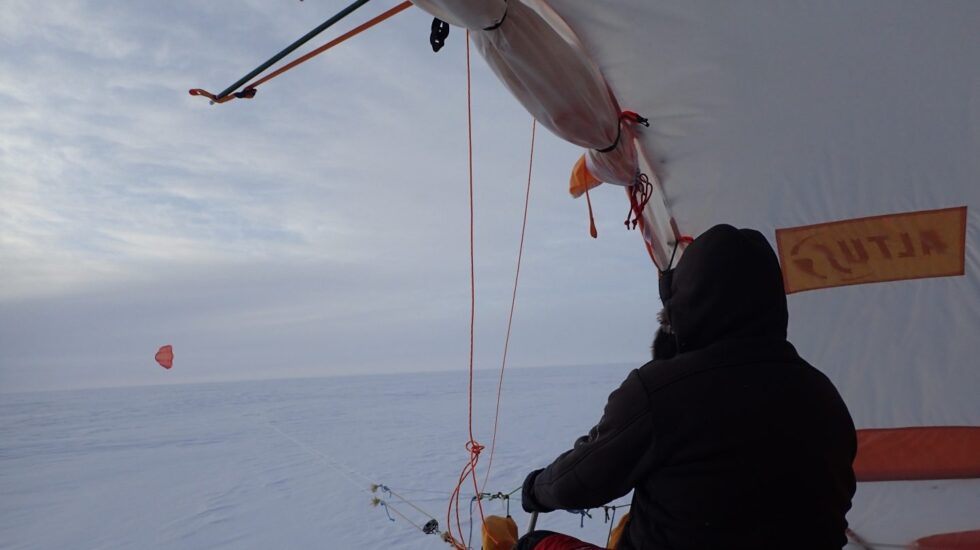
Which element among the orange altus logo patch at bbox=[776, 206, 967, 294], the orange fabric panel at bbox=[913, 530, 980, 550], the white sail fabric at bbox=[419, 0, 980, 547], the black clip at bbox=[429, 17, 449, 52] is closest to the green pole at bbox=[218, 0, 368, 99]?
the black clip at bbox=[429, 17, 449, 52]

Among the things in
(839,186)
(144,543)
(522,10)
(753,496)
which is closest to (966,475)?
(839,186)

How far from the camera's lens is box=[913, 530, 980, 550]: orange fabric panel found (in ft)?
8.07

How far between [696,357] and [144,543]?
503 cm

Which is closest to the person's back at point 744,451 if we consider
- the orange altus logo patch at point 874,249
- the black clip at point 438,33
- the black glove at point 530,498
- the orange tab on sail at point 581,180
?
the black glove at point 530,498

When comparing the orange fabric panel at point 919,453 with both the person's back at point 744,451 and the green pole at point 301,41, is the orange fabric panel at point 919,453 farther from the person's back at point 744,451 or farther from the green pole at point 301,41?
the green pole at point 301,41

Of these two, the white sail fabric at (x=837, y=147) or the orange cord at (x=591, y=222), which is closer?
the white sail fabric at (x=837, y=147)

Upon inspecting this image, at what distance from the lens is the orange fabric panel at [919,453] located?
262cm

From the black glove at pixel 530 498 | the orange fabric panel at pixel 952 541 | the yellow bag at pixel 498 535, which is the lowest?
the orange fabric panel at pixel 952 541

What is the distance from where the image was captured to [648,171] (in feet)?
9.62

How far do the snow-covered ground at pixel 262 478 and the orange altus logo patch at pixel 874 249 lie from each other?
7.82ft

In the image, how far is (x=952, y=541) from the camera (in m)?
2.51

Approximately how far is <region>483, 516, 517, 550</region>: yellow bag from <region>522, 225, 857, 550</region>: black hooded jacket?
0.78m

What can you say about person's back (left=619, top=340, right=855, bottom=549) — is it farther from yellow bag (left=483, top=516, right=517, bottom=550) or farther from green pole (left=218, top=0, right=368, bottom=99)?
green pole (left=218, top=0, right=368, bottom=99)

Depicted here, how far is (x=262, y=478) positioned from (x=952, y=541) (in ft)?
21.4
